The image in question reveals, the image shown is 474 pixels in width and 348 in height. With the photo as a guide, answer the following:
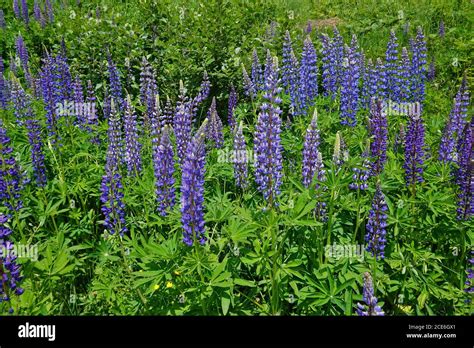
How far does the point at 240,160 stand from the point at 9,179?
185 cm

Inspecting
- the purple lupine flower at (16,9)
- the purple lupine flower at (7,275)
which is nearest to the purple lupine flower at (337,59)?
the purple lupine flower at (7,275)

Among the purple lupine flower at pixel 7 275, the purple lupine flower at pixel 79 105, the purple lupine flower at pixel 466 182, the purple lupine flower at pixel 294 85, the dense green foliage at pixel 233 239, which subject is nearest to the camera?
the purple lupine flower at pixel 7 275

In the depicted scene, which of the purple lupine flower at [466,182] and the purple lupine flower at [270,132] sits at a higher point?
the purple lupine flower at [270,132]

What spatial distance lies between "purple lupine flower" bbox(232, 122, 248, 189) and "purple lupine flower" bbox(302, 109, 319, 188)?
1.95 feet

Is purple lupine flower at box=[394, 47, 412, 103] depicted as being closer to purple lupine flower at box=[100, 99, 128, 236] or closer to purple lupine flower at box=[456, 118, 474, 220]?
purple lupine flower at box=[456, 118, 474, 220]

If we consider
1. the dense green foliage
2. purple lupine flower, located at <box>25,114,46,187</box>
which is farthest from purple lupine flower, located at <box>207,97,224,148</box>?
purple lupine flower, located at <box>25,114,46,187</box>

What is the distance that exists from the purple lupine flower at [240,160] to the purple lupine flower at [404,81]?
2425 mm

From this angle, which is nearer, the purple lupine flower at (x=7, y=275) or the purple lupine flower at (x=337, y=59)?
the purple lupine flower at (x=7, y=275)

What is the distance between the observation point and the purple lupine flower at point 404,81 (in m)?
5.63

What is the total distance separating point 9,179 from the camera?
3.91 m

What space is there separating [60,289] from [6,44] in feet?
24.7

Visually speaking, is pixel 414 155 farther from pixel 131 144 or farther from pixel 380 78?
pixel 131 144

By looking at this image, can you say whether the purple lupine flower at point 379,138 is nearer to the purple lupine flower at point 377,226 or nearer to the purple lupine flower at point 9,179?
the purple lupine flower at point 377,226

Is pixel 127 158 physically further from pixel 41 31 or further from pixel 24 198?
pixel 41 31
